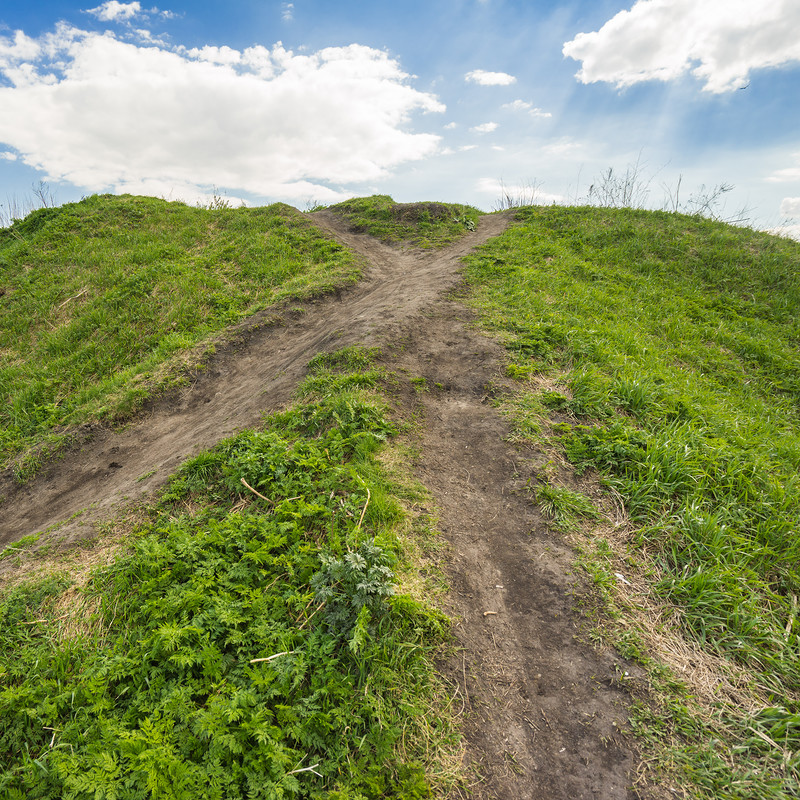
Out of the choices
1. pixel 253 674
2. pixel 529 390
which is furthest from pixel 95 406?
pixel 529 390

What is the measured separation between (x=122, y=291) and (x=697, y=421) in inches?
481

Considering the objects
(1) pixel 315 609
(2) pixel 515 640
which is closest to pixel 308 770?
(1) pixel 315 609

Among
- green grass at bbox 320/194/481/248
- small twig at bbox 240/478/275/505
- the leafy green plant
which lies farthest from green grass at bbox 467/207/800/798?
green grass at bbox 320/194/481/248

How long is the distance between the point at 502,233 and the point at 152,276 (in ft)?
33.5

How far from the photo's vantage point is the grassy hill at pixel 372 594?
7.94 feet

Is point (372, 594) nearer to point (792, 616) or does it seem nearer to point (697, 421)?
point (792, 616)

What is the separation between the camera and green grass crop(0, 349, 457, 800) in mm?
2363

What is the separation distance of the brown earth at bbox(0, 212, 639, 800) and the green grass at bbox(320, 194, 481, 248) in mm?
4937

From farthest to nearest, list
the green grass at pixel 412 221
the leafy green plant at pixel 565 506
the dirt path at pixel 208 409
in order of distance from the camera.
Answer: the green grass at pixel 412 221
the dirt path at pixel 208 409
the leafy green plant at pixel 565 506

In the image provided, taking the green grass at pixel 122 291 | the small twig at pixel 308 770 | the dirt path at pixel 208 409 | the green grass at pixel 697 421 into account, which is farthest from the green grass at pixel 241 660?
the green grass at pixel 122 291

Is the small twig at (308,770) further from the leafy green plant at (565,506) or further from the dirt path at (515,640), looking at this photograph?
the leafy green plant at (565,506)

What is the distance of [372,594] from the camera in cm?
298

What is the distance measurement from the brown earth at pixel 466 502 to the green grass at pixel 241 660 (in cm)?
40

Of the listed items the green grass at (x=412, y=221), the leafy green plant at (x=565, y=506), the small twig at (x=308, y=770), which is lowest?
the small twig at (x=308, y=770)
